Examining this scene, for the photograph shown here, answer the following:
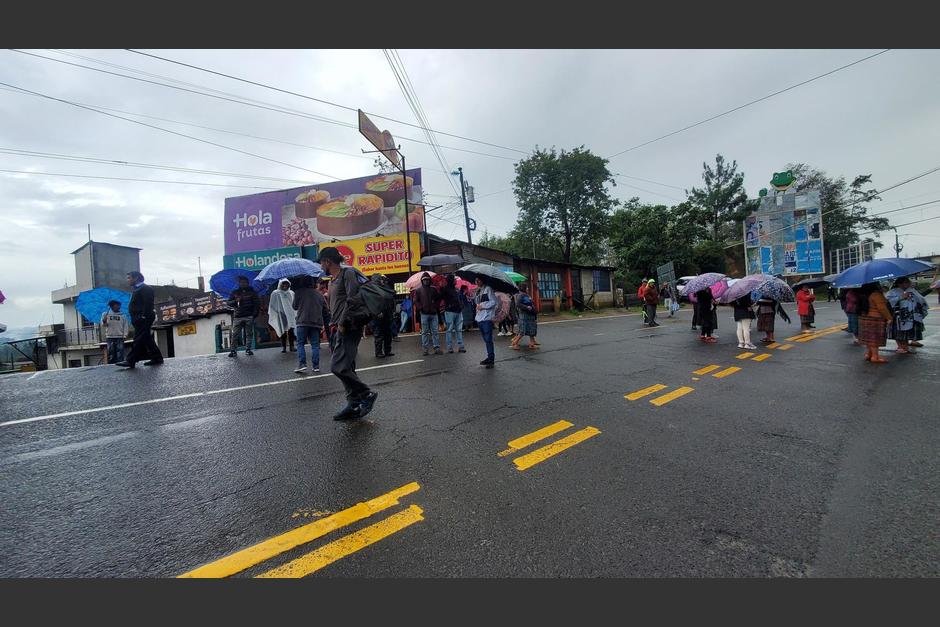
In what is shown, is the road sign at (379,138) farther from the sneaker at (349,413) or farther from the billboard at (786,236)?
the billboard at (786,236)

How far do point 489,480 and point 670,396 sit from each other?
10.8ft

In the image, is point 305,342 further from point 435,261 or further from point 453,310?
point 435,261

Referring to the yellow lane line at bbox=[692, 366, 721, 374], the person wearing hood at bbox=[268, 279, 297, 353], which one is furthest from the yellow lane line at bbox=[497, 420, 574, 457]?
the person wearing hood at bbox=[268, 279, 297, 353]

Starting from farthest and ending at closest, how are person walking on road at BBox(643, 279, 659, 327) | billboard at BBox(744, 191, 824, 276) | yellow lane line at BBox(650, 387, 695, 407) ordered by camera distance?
billboard at BBox(744, 191, 824, 276) < person walking on road at BBox(643, 279, 659, 327) < yellow lane line at BBox(650, 387, 695, 407)

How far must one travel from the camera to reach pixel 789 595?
5.46 feet

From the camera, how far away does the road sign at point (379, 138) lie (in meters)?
18.3

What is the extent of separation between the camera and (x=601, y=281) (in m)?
32.0

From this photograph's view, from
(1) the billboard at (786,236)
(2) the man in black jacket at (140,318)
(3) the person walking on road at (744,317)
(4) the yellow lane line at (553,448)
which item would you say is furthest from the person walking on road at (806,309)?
(1) the billboard at (786,236)

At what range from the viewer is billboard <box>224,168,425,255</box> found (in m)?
19.8

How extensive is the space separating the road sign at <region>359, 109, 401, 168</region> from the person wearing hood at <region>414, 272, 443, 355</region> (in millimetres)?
13232

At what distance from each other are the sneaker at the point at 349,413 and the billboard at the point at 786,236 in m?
41.9

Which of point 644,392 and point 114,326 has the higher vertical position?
point 114,326

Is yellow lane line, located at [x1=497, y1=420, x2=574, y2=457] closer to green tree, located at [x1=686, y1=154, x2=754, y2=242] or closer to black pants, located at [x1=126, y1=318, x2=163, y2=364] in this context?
black pants, located at [x1=126, y1=318, x2=163, y2=364]

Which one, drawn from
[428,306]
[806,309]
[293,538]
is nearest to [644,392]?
[293,538]
